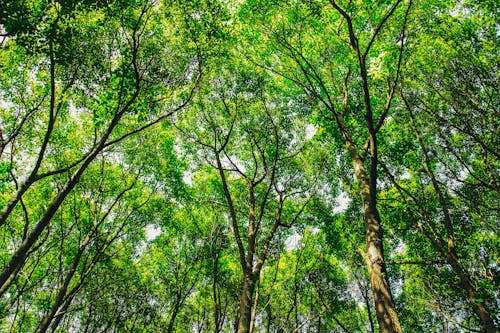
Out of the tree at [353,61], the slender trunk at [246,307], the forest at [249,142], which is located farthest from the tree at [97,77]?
the slender trunk at [246,307]

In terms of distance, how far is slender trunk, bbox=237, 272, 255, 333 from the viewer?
8.25 m

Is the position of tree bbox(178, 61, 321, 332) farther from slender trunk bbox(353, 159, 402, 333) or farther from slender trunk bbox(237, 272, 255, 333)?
slender trunk bbox(353, 159, 402, 333)

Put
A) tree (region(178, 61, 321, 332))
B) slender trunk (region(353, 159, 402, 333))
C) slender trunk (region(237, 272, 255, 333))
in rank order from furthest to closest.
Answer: tree (region(178, 61, 321, 332)), slender trunk (region(237, 272, 255, 333)), slender trunk (region(353, 159, 402, 333))

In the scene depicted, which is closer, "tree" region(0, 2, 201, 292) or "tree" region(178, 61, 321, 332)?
"tree" region(0, 2, 201, 292)

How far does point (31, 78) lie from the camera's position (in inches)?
442

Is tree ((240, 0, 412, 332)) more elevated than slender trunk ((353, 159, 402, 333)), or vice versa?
tree ((240, 0, 412, 332))

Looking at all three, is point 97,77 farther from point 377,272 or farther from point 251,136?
point 377,272

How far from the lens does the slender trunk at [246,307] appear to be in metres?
8.25

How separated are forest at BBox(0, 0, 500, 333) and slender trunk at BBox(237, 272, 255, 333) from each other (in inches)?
2.1

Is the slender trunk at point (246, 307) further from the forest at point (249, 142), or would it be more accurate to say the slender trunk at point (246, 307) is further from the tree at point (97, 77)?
the tree at point (97, 77)

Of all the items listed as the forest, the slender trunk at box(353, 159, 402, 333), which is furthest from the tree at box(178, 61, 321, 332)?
the slender trunk at box(353, 159, 402, 333)

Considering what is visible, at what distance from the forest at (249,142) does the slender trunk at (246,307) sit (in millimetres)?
53

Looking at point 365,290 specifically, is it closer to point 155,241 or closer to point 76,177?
point 155,241

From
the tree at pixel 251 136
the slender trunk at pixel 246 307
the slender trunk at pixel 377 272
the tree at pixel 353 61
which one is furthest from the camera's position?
the tree at pixel 251 136
